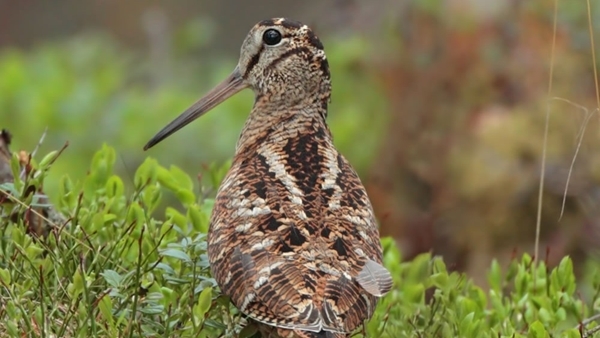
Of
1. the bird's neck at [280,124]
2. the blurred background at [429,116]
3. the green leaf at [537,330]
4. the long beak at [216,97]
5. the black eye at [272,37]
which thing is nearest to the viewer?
the green leaf at [537,330]

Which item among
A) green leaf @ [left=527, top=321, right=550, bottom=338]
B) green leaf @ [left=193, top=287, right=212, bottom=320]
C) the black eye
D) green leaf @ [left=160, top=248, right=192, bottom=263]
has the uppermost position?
the black eye

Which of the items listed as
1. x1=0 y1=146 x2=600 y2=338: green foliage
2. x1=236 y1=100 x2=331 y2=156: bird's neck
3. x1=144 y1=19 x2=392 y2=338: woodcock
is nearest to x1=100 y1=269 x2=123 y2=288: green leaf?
x1=0 y1=146 x2=600 y2=338: green foliage

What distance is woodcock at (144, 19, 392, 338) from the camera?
402cm

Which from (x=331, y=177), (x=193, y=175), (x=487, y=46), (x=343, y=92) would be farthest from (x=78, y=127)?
(x=331, y=177)

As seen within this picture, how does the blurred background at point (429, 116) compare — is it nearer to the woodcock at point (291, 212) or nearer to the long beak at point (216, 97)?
the long beak at point (216, 97)

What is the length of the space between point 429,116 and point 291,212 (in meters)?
4.99

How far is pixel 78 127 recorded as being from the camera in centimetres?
1014

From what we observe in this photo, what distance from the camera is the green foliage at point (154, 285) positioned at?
4023mm

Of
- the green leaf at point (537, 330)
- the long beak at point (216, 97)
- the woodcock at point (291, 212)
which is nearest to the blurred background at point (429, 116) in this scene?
the long beak at point (216, 97)

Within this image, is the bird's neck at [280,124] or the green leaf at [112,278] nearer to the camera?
the green leaf at [112,278]

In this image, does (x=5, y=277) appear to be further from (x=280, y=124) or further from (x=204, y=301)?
(x=280, y=124)

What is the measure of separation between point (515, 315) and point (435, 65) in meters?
4.48

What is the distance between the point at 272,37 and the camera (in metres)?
5.27

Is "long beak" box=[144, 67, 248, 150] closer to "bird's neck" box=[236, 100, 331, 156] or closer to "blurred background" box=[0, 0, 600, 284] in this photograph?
"bird's neck" box=[236, 100, 331, 156]
